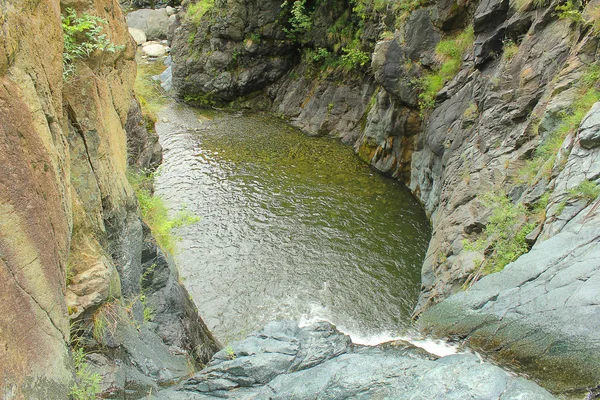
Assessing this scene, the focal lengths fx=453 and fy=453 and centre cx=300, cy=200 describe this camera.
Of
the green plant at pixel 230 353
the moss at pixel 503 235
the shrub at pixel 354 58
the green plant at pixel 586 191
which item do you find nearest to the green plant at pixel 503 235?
the moss at pixel 503 235

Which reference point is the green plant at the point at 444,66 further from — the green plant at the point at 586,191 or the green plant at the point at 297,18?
the green plant at the point at 297,18

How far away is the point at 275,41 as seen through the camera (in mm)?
26406

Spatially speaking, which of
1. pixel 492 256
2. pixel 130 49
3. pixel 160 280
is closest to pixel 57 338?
pixel 160 280

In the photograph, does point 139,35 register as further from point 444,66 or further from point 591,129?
point 591,129

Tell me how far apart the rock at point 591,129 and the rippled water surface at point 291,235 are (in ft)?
20.9

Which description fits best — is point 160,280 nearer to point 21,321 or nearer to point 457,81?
point 21,321

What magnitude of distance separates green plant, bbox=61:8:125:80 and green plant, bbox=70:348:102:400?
432 centimetres

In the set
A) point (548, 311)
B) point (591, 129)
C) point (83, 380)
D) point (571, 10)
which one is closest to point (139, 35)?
point (571, 10)

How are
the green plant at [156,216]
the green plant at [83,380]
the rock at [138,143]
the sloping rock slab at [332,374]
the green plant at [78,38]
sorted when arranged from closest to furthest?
the sloping rock slab at [332,374], the green plant at [83,380], the green plant at [78,38], the green plant at [156,216], the rock at [138,143]

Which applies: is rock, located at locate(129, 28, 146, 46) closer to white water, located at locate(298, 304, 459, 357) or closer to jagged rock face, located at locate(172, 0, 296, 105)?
jagged rock face, located at locate(172, 0, 296, 105)

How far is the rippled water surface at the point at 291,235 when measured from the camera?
42.8 ft

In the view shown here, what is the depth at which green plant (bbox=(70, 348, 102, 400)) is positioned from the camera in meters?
5.64

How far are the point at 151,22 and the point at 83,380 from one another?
124 ft

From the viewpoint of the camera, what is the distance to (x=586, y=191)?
27.0 feet
